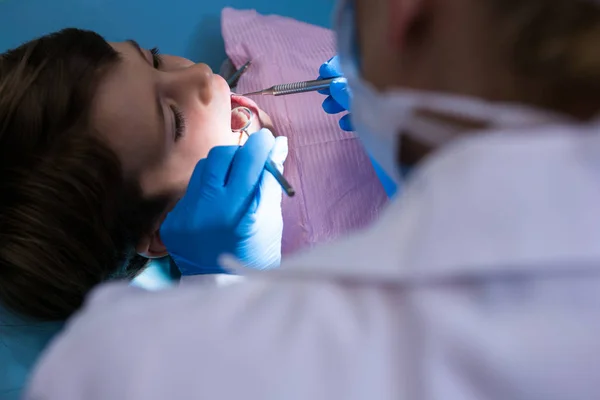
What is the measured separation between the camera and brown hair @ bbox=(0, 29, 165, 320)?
0.74 meters

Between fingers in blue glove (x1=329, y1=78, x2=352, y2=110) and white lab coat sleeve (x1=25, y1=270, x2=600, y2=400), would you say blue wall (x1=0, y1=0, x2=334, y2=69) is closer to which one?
fingers in blue glove (x1=329, y1=78, x2=352, y2=110)

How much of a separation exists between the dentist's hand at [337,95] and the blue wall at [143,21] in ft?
1.65

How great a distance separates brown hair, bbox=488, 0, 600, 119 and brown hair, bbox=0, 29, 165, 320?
628 mm

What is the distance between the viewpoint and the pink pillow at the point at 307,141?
973 millimetres

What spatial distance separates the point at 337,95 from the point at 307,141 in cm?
18

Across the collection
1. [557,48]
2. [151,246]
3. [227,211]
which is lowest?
[151,246]

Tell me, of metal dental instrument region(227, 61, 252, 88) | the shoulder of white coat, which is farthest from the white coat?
metal dental instrument region(227, 61, 252, 88)

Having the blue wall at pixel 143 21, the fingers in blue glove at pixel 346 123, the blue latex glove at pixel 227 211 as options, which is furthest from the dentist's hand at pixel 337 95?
the blue wall at pixel 143 21

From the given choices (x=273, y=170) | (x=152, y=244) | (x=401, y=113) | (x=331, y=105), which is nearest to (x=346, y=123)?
(x=331, y=105)

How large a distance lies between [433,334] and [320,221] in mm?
716

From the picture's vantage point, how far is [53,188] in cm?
74

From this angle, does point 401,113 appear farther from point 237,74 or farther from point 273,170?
point 237,74

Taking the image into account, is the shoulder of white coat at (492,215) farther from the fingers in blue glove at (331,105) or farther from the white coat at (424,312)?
the fingers in blue glove at (331,105)

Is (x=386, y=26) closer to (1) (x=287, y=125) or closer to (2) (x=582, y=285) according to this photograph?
(2) (x=582, y=285)
